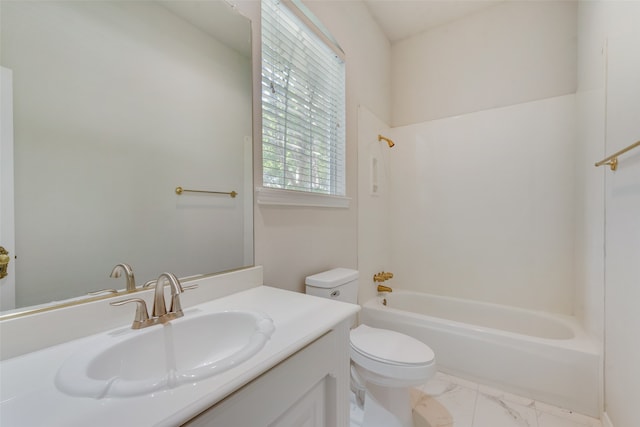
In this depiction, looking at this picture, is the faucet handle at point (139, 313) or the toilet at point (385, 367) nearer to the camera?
the faucet handle at point (139, 313)

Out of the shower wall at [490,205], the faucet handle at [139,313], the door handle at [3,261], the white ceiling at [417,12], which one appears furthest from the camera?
the white ceiling at [417,12]

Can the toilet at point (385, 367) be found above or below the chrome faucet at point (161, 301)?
below

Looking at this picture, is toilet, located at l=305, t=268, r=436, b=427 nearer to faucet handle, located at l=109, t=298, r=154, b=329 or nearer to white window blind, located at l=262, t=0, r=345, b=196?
white window blind, located at l=262, t=0, r=345, b=196

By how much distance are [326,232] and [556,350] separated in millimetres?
1447

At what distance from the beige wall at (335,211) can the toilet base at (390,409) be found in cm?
67

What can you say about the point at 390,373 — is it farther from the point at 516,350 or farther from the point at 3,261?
the point at 3,261

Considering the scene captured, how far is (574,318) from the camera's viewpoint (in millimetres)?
1810

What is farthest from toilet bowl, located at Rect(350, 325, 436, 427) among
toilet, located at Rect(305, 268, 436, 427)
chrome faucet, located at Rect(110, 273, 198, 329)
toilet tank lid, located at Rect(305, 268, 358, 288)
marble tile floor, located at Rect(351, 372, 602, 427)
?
chrome faucet, located at Rect(110, 273, 198, 329)

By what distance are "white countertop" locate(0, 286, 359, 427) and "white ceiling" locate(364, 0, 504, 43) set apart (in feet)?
8.24

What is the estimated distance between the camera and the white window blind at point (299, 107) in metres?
1.28

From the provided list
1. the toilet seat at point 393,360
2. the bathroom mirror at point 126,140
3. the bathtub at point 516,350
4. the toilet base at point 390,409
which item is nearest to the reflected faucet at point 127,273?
the bathroom mirror at point 126,140

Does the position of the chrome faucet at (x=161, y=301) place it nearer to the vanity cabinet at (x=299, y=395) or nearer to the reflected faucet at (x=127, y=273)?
the reflected faucet at (x=127, y=273)

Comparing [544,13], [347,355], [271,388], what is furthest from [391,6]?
[271,388]

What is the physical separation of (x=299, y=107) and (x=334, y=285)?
3.36 ft
